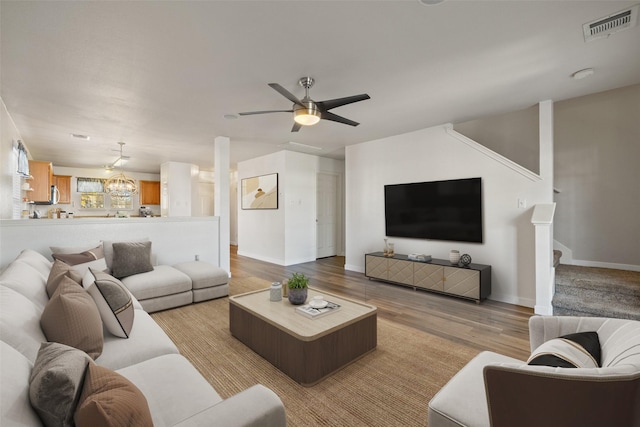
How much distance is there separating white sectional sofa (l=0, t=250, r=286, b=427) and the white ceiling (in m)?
1.84

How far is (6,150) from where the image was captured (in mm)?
3580

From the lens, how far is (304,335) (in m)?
2.02

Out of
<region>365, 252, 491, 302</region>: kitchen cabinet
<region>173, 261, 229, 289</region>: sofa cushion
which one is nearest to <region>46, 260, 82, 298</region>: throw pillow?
<region>173, 261, 229, 289</region>: sofa cushion

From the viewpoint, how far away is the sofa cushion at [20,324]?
3.73 feet

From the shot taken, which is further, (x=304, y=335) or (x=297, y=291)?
(x=297, y=291)

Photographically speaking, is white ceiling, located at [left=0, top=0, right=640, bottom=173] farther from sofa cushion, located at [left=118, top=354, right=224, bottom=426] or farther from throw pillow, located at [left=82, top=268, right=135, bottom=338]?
sofa cushion, located at [left=118, top=354, right=224, bottom=426]

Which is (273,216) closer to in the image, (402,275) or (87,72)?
(402,275)

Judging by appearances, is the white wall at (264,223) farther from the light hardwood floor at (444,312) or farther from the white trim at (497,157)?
the white trim at (497,157)

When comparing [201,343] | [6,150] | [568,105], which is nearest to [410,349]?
[201,343]

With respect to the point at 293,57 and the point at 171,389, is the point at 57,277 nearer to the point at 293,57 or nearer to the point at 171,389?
the point at 171,389

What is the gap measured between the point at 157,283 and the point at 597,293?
19.0 ft

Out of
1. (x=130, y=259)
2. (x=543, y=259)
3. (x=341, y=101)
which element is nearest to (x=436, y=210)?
(x=543, y=259)

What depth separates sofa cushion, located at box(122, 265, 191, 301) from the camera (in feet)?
10.8

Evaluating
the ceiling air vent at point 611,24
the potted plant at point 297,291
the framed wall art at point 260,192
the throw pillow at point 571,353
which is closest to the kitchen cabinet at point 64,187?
the framed wall art at point 260,192
